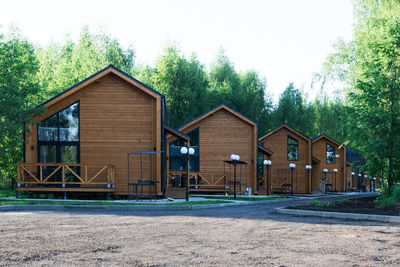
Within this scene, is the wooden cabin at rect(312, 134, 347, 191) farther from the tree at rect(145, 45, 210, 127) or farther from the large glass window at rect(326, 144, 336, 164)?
the tree at rect(145, 45, 210, 127)

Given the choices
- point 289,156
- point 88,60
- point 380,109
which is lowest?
point 289,156

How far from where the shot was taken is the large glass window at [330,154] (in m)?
44.6

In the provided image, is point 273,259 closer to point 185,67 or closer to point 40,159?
point 40,159

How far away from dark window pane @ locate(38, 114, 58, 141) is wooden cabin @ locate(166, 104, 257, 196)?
366 inches

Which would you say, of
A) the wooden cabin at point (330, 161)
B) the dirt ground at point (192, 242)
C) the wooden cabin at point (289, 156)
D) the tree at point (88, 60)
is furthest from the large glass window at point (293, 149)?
the dirt ground at point (192, 242)

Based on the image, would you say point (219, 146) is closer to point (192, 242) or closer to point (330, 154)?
point (330, 154)

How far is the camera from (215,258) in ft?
24.0

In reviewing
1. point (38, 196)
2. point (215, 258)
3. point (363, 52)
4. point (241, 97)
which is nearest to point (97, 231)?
point (215, 258)

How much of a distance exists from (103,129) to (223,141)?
10.1 metres

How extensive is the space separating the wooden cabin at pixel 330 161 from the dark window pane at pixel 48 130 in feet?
91.7

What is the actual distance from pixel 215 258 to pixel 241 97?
143 ft

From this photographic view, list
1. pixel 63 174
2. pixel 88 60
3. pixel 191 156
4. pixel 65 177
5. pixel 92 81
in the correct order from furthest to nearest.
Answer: pixel 88 60 → pixel 191 156 → pixel 92 81 → pixel 65 177 → pixel 63 174

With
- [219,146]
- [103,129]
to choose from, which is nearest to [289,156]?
[219,146]

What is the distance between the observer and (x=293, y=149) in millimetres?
38094
